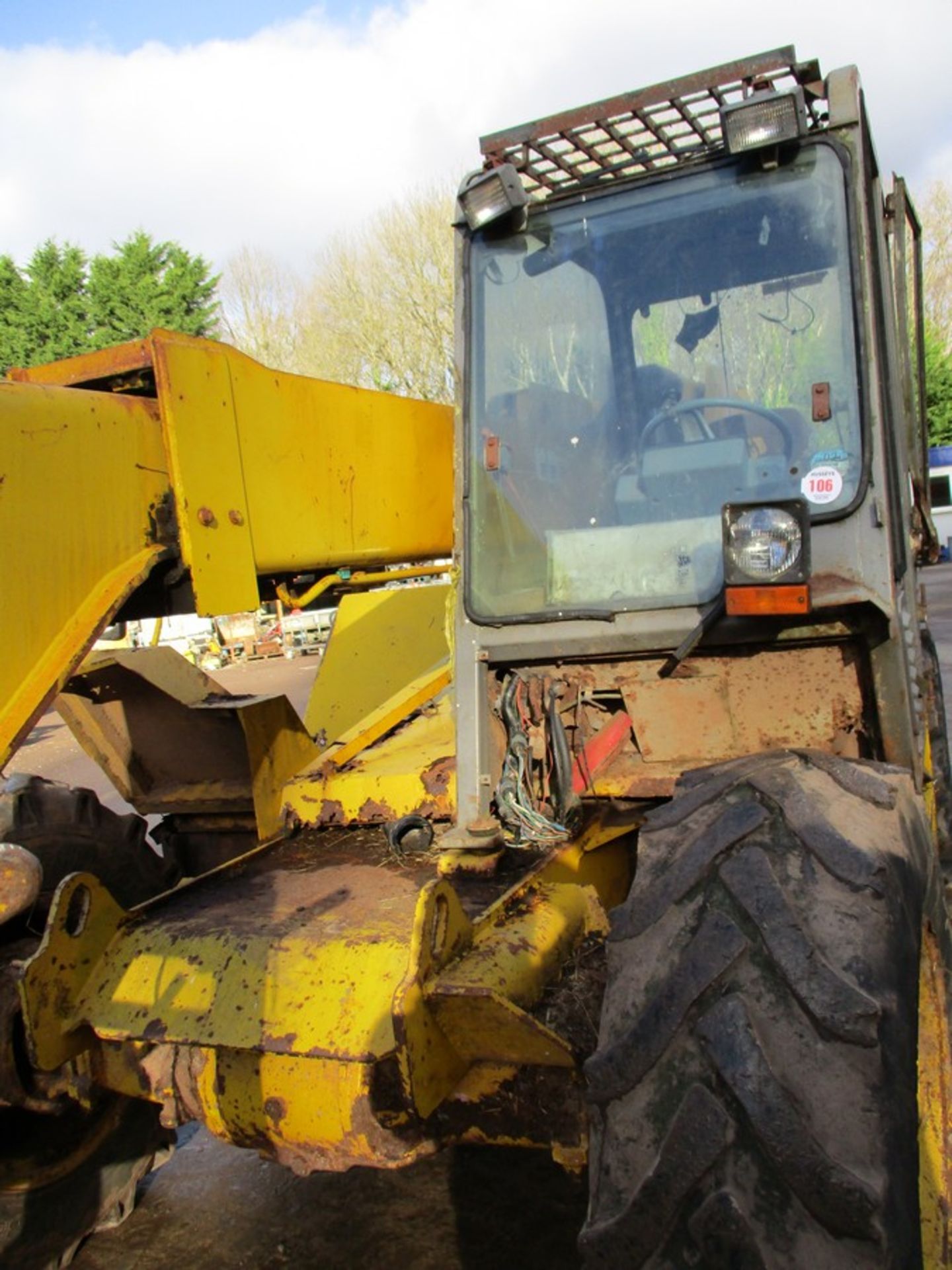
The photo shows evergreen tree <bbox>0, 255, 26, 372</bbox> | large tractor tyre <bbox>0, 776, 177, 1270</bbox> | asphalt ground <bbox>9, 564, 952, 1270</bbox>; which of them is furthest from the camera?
evergreen tree <bbox>0, 255, 26, 372</bbox>

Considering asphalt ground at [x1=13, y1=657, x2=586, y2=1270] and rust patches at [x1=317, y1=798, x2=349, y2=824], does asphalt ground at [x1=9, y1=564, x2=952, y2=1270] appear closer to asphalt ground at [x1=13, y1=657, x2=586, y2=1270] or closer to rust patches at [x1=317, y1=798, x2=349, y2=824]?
asphalt ground at [x1=13, y1=657, x2=586, y2=1270]

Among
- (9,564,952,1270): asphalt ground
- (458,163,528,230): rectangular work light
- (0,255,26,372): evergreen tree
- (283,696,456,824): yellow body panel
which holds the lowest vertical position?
(9,564,952,1270): asphalt ground

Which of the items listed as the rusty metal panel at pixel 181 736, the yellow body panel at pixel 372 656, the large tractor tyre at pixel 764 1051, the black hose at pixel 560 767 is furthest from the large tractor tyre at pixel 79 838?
the large tractor tyre at pixel 764 1051

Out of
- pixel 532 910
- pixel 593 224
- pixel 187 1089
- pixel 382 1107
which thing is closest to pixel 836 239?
pixel 593 224

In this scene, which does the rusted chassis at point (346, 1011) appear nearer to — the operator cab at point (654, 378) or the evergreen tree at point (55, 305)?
the operator cab at point (654, 378)

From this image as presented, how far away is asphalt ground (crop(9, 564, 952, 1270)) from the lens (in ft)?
10.9

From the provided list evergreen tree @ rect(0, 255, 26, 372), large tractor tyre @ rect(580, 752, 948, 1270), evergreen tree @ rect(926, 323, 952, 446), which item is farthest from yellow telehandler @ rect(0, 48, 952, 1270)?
evergreen tree @ rect(0, 255, 26, 372)

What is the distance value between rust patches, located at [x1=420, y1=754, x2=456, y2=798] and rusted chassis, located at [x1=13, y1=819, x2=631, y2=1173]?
2.00 ft

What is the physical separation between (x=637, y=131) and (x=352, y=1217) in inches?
140

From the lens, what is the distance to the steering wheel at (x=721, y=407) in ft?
9.18

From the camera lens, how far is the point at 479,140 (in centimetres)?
319

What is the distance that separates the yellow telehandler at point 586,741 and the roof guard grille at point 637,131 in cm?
1

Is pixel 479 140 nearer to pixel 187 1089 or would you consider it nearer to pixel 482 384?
pixel 482 384

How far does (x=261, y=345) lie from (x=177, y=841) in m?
35.2
